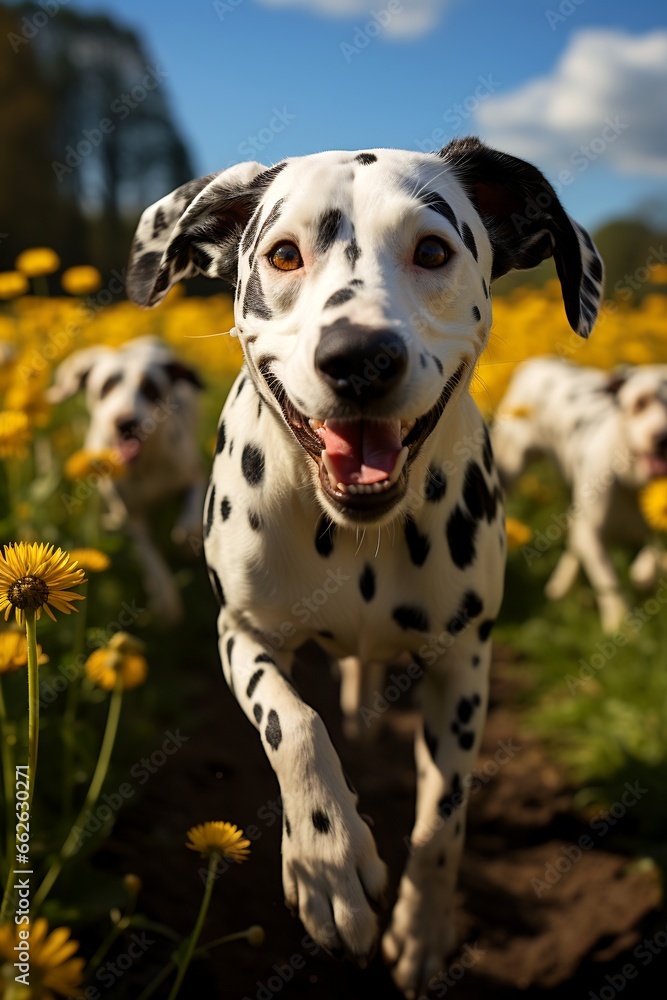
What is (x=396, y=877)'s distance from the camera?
3869mm

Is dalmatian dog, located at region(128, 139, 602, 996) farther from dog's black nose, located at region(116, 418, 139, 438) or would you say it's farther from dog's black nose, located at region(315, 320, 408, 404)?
dog's black nose, located at region(116, 418, 139, 438)

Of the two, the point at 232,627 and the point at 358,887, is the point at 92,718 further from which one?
the point at 358,887

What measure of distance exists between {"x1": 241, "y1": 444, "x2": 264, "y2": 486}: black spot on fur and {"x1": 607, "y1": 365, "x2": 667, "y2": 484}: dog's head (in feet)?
11.3

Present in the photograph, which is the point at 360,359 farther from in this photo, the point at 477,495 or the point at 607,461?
the point at 607,461

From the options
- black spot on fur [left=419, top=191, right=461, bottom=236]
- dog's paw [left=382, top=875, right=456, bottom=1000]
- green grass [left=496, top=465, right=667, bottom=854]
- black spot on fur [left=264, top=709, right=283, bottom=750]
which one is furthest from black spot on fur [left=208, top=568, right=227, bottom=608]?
green grass [left=496, top=465, right=667, bottom=854]

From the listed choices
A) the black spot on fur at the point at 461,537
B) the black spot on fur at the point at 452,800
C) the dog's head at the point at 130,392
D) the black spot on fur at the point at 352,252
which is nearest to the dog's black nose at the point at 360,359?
the black spot on fur at the point at 352,252

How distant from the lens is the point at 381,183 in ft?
7.61

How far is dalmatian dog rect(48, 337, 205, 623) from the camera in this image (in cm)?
584

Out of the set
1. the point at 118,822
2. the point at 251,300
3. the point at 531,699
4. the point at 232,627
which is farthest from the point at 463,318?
the point at 531,699

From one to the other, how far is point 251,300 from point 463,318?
583 millimetres

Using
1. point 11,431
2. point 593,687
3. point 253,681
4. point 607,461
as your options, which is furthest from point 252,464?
point 607,461

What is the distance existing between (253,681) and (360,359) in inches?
41.2

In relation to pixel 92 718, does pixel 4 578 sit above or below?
above

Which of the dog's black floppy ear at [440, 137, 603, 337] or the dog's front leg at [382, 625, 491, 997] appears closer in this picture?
the dog's black floppy ear at [440, 137, 603, 337]
